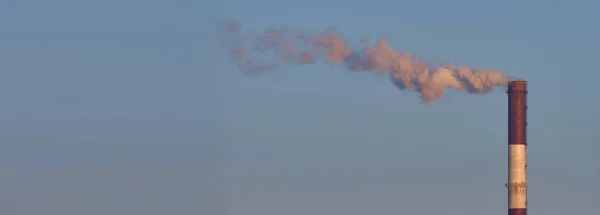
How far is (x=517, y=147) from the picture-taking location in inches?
3442

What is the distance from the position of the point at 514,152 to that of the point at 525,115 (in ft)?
5.07

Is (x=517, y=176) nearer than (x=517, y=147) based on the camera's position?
No

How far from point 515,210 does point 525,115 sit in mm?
3934

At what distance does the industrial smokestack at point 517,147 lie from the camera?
87312mm

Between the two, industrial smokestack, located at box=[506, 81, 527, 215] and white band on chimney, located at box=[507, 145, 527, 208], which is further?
white band on chimney, located at box=[507, 145, 527, 208]

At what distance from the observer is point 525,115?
87500 millimetres

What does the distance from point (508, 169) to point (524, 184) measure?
880mm

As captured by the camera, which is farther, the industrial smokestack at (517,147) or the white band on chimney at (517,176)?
the white band on chimney at (517,176)

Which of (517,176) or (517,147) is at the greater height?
(517,147)

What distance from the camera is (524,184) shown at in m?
88.2

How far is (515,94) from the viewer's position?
287 feet

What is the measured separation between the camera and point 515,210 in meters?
88.3

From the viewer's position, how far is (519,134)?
8725 cm

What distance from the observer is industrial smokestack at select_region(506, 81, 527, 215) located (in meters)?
87.3
